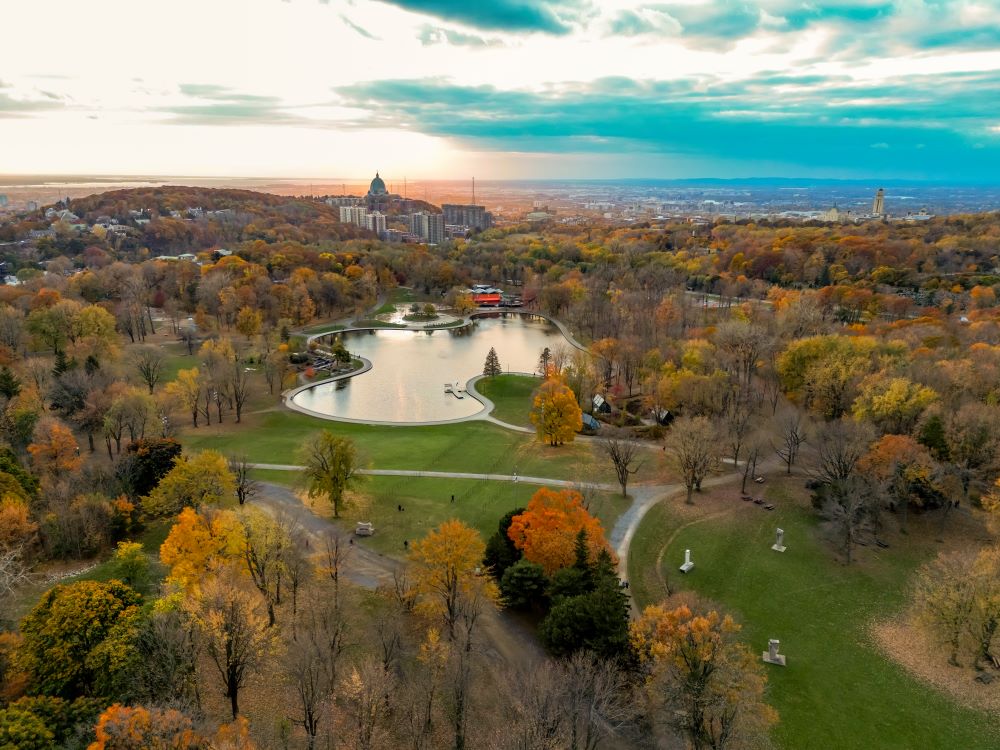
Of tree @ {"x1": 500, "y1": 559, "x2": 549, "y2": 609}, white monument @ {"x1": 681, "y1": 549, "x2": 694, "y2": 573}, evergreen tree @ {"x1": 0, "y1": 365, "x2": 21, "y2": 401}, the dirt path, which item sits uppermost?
evergreen tree @ {"x1": 0, "y1": 365, "x2": 21, "y2": 401}

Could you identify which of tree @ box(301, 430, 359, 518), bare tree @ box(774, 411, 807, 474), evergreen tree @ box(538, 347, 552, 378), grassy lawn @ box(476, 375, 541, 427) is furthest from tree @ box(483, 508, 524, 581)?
evergreen tree @ box(538, 347, 552, 378)

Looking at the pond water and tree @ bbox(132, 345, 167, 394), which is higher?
tree @ bbox(132, 345, 167, 394)

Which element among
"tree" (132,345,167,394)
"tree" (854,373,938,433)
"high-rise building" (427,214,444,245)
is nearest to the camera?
"tree" (854,373,938,433)

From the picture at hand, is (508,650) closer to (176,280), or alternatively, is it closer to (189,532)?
(189,532)

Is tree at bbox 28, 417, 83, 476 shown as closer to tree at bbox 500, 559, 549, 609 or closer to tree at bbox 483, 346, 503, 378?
tree at bbox 500, 559, 549, 609

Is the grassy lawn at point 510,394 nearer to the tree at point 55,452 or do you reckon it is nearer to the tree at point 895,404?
the tree at point 895,404

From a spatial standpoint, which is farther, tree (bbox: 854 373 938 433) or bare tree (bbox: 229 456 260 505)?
tree (bbox: 854 373 938 433)
